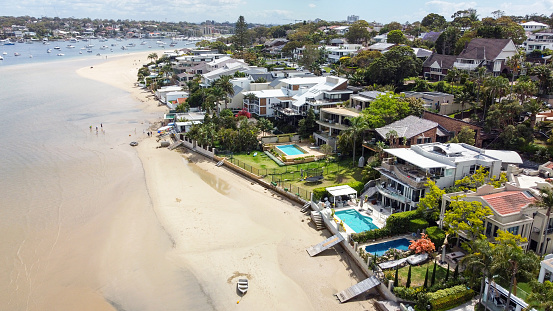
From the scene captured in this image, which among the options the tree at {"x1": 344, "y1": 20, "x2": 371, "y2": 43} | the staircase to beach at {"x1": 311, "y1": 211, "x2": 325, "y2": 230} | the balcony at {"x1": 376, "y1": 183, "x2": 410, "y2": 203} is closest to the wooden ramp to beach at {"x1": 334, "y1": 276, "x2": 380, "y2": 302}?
the staircase to beach at {"x1": 311, "y1": 211, "x2": 325, "y2": 230}

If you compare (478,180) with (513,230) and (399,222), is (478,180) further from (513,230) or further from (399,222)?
(399,222)

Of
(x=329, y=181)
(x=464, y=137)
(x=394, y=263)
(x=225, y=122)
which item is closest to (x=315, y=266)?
(x=394, y=263)

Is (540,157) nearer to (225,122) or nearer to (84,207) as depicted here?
(225,122)

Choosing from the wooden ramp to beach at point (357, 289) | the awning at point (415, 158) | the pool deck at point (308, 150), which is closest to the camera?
the wooden ramp to beach at point (357, 289)

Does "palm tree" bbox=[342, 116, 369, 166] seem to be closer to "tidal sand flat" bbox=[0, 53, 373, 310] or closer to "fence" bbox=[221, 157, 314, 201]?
"fence" bbox=[221, 157, 314, 201]

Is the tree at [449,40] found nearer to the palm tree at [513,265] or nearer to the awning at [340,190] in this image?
→ the awning at [340,190]

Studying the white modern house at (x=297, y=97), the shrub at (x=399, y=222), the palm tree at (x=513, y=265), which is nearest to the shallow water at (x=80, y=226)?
the shrub at (x=399, y=222)
